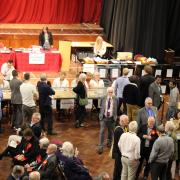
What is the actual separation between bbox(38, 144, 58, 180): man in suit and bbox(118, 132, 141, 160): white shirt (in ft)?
3.85

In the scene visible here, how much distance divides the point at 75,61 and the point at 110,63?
2.70 meters

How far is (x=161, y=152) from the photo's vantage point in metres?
7.74

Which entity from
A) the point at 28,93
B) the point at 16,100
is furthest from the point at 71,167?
the point at 16,100

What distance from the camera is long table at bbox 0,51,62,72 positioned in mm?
14492

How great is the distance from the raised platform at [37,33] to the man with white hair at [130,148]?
989 centimetres

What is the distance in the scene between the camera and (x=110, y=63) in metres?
13.9

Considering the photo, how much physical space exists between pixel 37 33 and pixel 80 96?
23.6ft

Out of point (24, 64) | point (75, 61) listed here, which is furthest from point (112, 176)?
point (75, 61)

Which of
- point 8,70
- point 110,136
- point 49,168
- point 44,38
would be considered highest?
point 44,38

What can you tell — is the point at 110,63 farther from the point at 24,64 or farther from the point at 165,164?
the point at 165,164

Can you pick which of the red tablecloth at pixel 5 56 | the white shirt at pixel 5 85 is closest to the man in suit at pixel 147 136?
the white shirt at pixel 5 85

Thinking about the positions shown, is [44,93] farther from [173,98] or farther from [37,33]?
[37,33]

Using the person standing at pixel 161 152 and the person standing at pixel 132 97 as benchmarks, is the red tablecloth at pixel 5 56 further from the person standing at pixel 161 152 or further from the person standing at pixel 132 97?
the person standing at pixel 161 152

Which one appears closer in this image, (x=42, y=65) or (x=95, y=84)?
(x=95, y=84)
